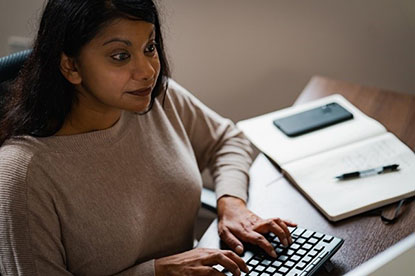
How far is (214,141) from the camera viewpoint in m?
1.57

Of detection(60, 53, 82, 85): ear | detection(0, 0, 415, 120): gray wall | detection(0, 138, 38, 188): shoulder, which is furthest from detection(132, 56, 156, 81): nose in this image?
detection(0, 0, 415, 120): gray wall

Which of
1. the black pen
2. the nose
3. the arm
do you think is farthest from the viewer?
the black pen

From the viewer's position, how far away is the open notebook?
1356 millimetres

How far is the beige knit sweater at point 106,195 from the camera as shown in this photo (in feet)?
3.63

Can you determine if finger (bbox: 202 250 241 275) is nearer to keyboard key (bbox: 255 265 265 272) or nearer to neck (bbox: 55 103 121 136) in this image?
keyboard key (bbox: 255 265 265 272)

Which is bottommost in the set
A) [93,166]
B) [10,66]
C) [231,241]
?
[231,241]

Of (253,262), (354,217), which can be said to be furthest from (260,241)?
(354,217)

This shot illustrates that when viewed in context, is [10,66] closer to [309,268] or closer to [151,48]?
[151,48]

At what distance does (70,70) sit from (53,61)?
0.12ft

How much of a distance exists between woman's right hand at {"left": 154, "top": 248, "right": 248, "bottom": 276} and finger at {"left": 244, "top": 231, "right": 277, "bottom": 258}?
67 mm

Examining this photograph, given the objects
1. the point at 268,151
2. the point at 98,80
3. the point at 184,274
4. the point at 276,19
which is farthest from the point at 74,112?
the point at 276,19

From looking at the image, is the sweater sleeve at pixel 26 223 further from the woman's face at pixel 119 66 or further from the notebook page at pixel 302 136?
the notebook page at pixel 302 136

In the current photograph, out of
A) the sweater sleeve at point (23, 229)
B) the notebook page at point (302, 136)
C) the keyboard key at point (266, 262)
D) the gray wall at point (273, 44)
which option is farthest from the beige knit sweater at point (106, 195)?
the gray wall at point (273, 44)

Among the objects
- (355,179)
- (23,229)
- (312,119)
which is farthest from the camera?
(312,119)
